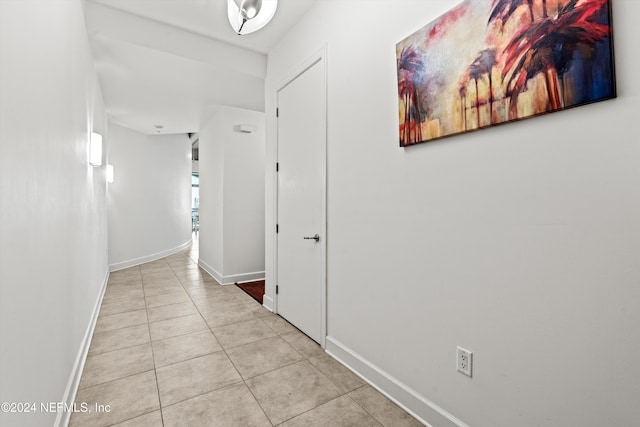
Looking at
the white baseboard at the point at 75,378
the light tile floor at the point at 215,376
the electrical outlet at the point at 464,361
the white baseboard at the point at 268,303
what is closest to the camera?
the electrical outlet at the point at 464,361

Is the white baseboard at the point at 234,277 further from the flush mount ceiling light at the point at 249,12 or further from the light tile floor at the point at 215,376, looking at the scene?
the flush mount ceiling light at the point at 249,12

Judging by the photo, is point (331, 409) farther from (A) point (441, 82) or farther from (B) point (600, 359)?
(A) point (441, 82)

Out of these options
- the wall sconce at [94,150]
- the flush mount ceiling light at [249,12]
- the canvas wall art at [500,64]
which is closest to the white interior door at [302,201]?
the flush mount ceiling light at [249,12]

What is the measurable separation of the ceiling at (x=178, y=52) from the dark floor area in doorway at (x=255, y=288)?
8.68ft

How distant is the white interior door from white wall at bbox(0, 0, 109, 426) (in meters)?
1.65

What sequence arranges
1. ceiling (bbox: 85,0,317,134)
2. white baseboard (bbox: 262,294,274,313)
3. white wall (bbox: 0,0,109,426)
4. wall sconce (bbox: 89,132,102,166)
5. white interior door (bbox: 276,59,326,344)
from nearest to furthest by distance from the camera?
white wall (bbox: 0,0,109,426) < white interior door (bbox: 276,59,326,344) < ceiling (bbox: 85,0,317,134) < wall sconce (bbox: 89,132,102,166) < white baseboard (bbox: 262,294,274,313)

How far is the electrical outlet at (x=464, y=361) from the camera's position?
1419mm

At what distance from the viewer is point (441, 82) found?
4.92ft

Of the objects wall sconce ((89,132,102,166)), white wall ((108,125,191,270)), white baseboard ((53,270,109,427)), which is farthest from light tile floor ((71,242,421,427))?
white wall ((108,125,191,270))

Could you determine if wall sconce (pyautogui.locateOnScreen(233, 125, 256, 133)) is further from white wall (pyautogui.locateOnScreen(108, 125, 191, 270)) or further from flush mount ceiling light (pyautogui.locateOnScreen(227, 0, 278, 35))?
white wall (pyautogui.locateOnScreen(108, 125, 191, 270))

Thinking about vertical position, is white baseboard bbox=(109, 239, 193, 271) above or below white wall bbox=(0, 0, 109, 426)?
below

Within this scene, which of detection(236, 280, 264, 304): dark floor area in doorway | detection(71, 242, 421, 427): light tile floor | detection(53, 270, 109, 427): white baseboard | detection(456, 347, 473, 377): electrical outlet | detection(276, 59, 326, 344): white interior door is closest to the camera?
detection(456, 347, 473, 377): electrical outlet

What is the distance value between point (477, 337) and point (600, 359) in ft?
1.43

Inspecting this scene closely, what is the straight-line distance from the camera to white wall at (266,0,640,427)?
1007 millimetres
